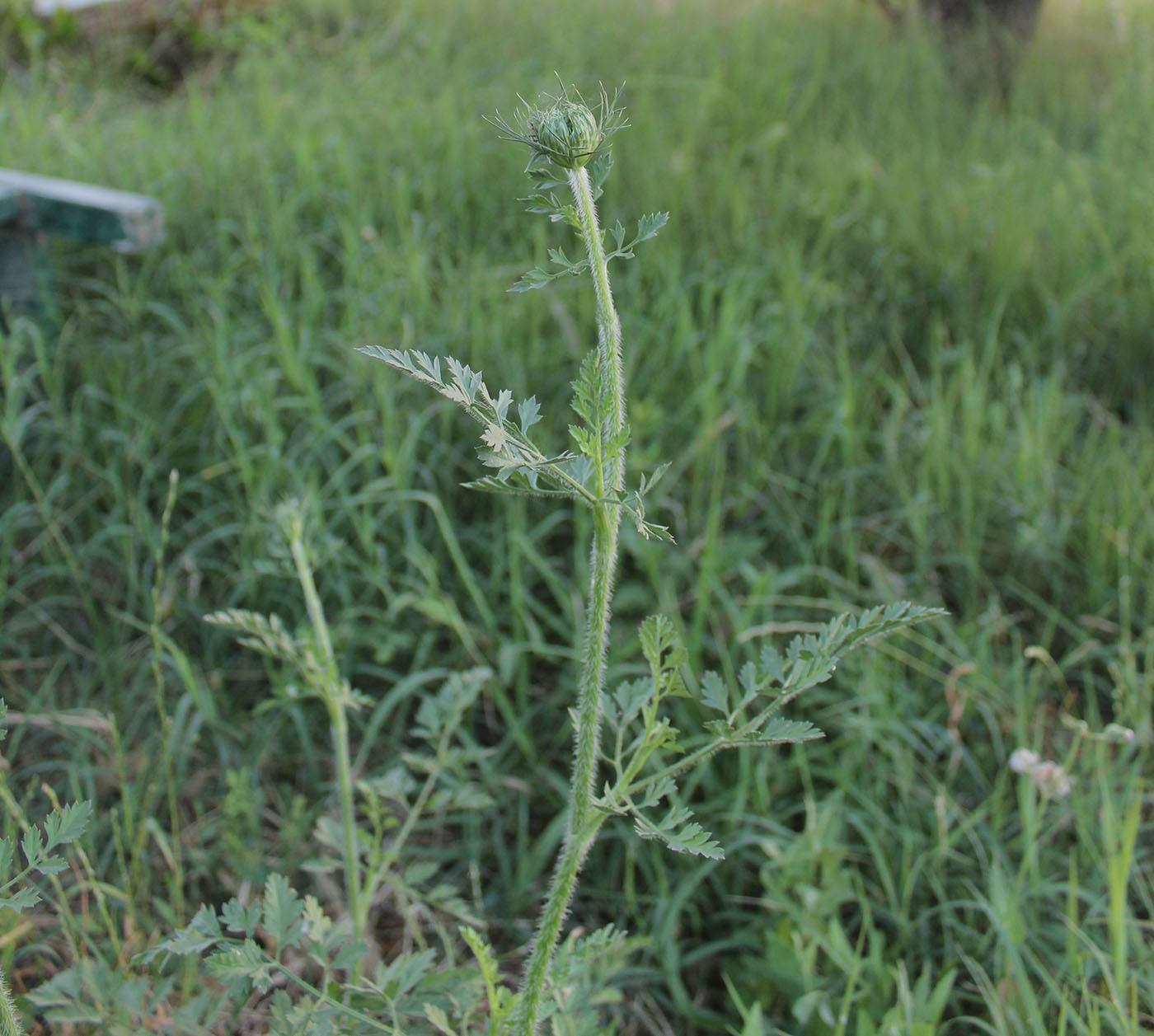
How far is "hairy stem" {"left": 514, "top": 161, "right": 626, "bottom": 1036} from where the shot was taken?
931 millimetres

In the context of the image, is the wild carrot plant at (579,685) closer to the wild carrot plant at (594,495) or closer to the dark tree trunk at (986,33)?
the wild carrot plant at (594,495)

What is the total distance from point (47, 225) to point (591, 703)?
92.9 inches

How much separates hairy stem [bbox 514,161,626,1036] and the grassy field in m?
0.45

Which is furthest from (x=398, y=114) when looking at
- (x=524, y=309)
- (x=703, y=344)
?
(x=703, y=344)

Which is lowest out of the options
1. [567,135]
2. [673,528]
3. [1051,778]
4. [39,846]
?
[1051,778]

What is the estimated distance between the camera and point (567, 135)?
0.84 meters

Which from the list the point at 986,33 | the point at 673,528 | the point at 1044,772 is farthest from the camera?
the point at 986,33

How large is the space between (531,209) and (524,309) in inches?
69.1

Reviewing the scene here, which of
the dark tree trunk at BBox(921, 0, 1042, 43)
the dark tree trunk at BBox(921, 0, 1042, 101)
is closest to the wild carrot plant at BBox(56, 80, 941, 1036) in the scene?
the dark tree trunk at BBox(921, 0, 1042, 101)

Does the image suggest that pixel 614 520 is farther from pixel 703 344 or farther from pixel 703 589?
pixel 703 344

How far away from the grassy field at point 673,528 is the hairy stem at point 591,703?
449mm

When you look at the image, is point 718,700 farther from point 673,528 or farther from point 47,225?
point 47,225

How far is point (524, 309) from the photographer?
265 cm

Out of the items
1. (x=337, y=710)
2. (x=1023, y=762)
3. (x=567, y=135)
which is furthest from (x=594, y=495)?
(x=1023, y=762)
